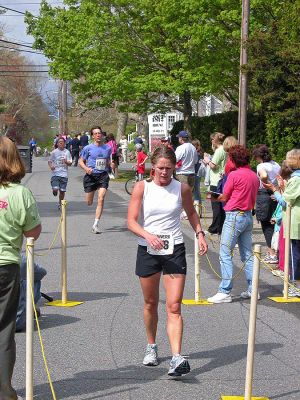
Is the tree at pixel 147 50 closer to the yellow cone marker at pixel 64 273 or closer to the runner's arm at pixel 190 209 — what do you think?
the yellow cone marker at pixel 64 273

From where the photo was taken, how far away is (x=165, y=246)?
6.99m

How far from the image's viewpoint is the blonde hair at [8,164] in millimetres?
5820

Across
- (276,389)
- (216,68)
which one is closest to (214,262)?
(276,389)

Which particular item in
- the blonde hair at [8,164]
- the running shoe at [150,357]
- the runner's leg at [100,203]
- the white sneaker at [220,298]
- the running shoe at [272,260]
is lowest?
the running shoe at [272,260]

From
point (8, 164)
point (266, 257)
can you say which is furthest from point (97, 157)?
point (8, 164)

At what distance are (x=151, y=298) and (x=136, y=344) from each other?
3.46 feet

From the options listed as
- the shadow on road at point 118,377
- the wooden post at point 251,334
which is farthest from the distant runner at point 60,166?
the wooden post at point 251,334

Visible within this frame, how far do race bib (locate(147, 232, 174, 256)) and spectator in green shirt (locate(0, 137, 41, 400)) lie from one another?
1419mm

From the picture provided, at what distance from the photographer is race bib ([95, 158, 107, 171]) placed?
16969 mm

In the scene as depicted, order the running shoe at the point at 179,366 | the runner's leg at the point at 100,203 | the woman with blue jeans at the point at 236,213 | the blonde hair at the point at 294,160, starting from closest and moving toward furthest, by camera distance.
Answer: the running shoe at the point at 179,366
the woman with blue jeans at the point at 236,213
the blonde hair at the point at 294,160
the runner's leg at the point at 100,203

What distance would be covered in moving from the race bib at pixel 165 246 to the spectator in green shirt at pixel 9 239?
142 centimetres

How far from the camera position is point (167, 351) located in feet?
25.5

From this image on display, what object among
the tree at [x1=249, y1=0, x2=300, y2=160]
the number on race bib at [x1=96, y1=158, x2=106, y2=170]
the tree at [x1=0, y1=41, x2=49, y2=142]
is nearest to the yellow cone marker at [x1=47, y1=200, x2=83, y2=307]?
the number on race bib at [x1=96, y1=158, x2=106, y2=170]

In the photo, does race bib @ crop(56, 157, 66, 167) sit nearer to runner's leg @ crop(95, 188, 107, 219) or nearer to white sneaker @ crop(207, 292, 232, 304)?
runner's leg @ crop(95, 188, 107, 219)
